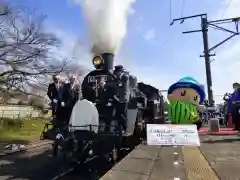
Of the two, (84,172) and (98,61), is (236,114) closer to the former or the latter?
(98,61)

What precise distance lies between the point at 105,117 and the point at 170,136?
218 centimetres

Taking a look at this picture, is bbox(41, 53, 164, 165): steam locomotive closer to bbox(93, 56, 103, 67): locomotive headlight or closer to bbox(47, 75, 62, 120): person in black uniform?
bbox(93, 56, 103, 67): locomotive headlight

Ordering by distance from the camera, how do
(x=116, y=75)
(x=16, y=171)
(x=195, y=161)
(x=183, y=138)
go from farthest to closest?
(x=116, y=75)
(x=16, y=171)
(x=183, y=138)
(x=195, y=161)

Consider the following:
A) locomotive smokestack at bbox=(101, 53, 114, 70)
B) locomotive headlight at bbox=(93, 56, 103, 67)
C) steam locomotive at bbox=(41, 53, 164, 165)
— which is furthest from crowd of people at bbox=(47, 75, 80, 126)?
locomotive smokestack at bbox=(101, 53, 114, 70)

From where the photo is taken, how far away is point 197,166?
5.66m

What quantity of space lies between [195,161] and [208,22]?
1793cm

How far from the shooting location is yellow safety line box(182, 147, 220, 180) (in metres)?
4.92

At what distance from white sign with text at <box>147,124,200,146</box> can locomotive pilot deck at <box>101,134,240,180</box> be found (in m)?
0.14

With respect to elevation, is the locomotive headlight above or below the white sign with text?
above

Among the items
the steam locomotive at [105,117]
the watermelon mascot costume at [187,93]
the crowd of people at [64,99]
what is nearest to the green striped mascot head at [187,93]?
the watermelon mascot costume at [187,93]

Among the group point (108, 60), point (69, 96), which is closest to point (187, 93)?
point (108, 60)

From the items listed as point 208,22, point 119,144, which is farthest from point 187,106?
point 208,22

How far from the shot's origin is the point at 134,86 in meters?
10.8

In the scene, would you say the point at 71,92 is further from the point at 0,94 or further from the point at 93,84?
the point at 0,94
